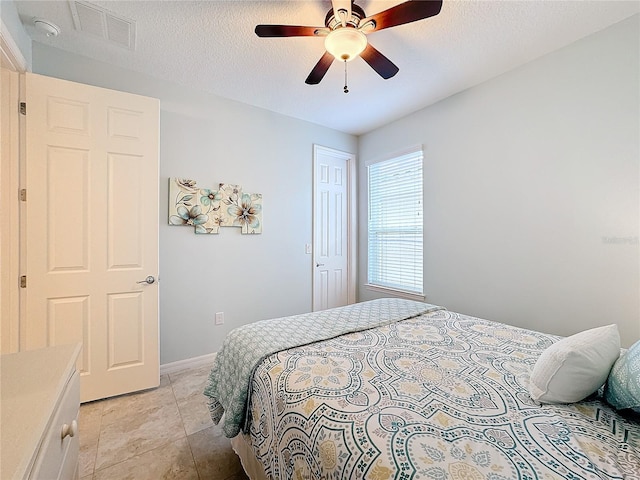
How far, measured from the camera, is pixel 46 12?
5.81 feet

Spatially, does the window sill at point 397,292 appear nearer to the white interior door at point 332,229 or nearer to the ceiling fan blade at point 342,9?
the white interior door at point 332,229

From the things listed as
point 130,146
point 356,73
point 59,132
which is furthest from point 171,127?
point 356,73

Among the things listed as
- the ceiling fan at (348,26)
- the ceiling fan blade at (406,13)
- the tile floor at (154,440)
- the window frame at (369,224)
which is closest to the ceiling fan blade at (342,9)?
the ceiling fan at (348,26)

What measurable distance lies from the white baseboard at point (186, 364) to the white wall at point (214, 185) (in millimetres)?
52

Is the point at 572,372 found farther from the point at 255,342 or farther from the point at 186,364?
the point at 186,364

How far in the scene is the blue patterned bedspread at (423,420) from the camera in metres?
0.72

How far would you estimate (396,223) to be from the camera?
3.42 metres

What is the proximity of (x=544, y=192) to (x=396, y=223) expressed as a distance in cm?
147

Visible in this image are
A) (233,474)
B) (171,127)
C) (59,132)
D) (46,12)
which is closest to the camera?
(233,474)

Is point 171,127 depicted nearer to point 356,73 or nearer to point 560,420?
point 356,73

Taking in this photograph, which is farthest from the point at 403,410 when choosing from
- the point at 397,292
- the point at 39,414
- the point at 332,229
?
the point at 332,229

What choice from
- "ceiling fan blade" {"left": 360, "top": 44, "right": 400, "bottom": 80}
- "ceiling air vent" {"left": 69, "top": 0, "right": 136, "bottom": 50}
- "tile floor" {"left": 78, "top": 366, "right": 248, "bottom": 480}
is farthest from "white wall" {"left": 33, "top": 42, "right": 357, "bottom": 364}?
"ceiling fan blade" {"left": 360, "top": 44, "right": 400, "bottom": 80}

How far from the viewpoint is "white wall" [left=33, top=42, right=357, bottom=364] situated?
2.56 metres

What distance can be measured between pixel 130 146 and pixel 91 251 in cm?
83
